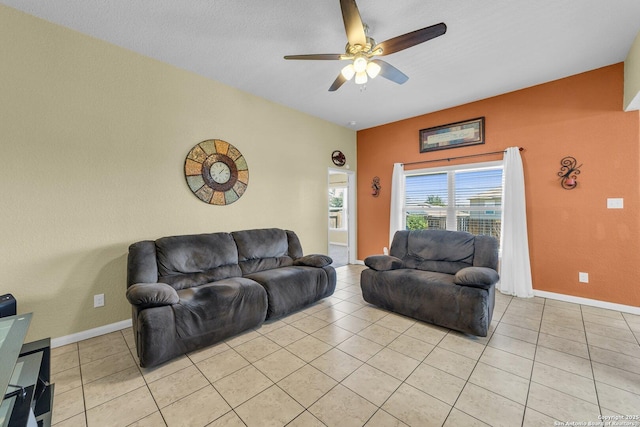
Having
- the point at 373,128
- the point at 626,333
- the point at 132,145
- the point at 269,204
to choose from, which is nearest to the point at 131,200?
the point at 132,145

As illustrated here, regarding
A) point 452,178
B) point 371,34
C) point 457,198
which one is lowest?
point 457,198

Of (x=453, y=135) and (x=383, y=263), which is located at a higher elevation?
(x=453, y=135)

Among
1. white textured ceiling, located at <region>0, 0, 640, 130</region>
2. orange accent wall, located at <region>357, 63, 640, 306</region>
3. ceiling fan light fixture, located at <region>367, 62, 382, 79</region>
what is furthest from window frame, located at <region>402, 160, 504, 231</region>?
ceiling fan light fixture, located at <region>367, 62, 382, 79</region>

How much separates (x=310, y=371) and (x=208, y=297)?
1112mm

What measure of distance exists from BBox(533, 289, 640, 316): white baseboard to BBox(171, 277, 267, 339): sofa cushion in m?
3.83

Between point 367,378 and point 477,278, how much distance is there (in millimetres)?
1408

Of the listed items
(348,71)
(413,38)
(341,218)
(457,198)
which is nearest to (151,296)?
(348,71)

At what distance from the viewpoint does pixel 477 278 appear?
2484mm

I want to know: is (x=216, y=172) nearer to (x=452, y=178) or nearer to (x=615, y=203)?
(x=452, y=178)

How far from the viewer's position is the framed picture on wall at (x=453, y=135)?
415 cm

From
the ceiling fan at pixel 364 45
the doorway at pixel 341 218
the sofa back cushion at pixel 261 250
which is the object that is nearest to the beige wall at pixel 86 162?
the sofa back cushion at pixel 261 250

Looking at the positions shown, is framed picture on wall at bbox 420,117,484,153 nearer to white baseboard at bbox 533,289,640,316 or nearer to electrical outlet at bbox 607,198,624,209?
electrical outlet at bbox 607,198,624,209

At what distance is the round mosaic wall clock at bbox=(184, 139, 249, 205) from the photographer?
10.7 feet

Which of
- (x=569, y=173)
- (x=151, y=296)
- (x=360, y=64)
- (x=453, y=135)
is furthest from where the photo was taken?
A: (x=453, y=135)
